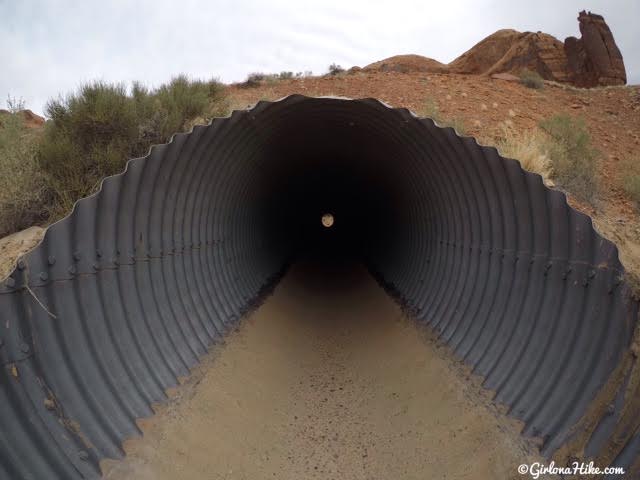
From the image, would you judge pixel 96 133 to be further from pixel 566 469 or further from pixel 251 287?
pixel 566 469

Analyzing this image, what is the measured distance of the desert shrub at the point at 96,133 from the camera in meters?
8.35

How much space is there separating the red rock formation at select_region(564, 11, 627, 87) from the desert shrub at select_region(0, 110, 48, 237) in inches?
1380

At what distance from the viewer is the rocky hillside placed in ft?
109

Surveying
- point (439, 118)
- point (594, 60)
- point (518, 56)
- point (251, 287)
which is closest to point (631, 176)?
point (439, 118)

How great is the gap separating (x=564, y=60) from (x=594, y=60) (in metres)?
1.86

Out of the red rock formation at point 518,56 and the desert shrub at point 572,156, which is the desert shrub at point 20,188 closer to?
the desert shrub at point 572,156

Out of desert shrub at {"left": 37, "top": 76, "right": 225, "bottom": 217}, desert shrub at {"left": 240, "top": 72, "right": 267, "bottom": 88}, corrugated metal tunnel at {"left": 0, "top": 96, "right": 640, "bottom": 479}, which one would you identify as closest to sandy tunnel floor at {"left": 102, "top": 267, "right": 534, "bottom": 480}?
corrugated metal tunnel at {"left": 0, "top": 96, "right": 640, "bottom": 479}

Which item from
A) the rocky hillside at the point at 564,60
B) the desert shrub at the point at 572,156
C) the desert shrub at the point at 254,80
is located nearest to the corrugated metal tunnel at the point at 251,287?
the desert shrub at the point at 572,156

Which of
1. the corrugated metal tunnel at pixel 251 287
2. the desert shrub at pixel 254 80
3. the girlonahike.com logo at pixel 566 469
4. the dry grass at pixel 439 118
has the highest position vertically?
the desert shrub at pixel 254 80

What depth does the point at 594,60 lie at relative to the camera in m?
33.9

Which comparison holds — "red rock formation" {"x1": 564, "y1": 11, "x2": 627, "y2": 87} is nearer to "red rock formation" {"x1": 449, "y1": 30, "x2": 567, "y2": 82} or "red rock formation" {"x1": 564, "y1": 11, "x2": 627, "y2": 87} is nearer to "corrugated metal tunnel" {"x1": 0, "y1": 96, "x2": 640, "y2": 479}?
"red rock formation" {"x1": 449, "y1": 30, "x2": 567, "y2": 82}

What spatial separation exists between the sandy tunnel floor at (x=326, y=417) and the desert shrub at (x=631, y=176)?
22.8ft

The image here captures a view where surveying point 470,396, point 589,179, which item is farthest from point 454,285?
point 589,179

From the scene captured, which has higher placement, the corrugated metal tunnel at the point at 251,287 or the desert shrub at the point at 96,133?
the desert shrub at the point at 96,133
